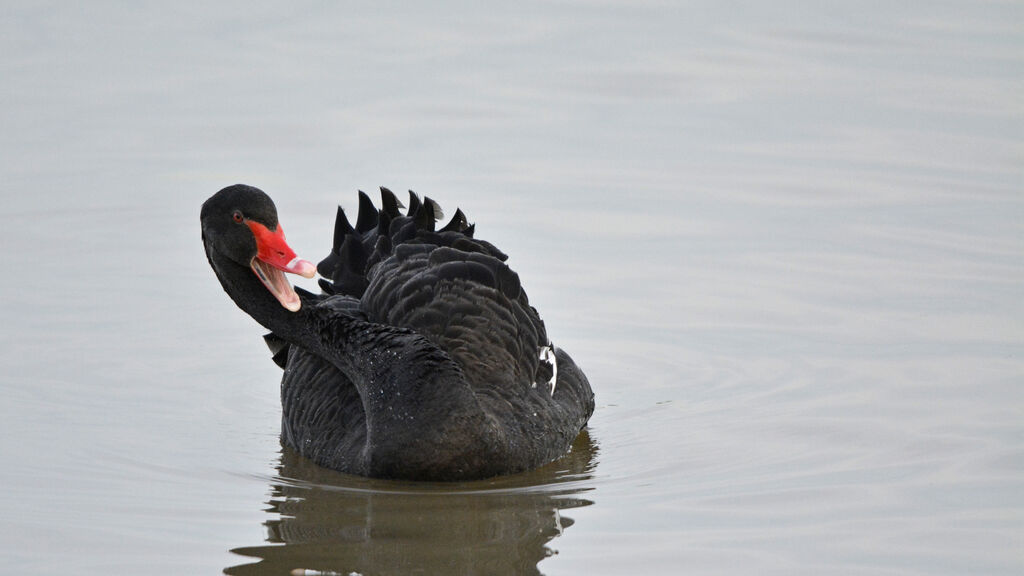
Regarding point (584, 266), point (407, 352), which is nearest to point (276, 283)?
point (407, 352)

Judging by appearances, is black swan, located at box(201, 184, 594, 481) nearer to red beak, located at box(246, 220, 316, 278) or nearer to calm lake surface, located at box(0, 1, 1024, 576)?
red beak, located at box(246, 220, 316, 278)

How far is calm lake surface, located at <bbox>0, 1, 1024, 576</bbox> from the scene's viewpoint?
851 cm

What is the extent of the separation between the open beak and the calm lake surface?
0.96 m

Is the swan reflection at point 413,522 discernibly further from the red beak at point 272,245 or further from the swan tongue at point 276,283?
the red beak at point 272,245

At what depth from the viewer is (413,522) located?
8.62 meters

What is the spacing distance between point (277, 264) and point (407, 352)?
0.85 metres

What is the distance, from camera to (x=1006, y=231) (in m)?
13.1

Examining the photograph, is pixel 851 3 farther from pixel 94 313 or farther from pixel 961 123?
pixel 94 313

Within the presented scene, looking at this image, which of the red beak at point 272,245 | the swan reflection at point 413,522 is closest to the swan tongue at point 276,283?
the red beak at point 272,245

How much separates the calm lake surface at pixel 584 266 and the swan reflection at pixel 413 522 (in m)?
0.03

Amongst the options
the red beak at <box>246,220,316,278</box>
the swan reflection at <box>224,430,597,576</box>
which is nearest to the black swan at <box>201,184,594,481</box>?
the red beak at <box>246,220,316,278</box>

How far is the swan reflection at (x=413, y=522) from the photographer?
7980mm

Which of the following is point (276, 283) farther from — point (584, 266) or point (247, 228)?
point (584, 266)

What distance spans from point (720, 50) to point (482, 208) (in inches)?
212
